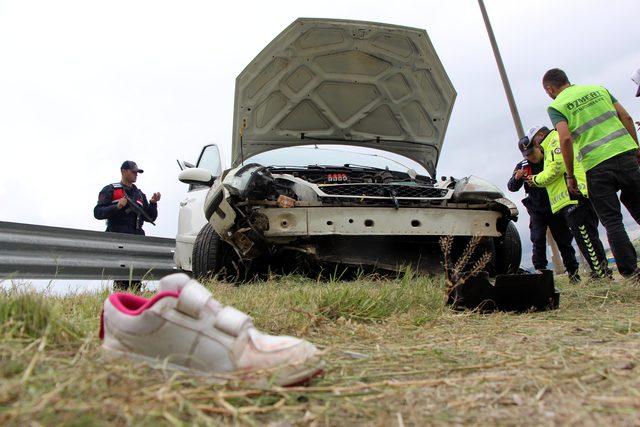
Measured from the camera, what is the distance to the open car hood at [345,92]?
5.01m

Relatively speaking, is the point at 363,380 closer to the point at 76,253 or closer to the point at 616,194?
the point at 616,194

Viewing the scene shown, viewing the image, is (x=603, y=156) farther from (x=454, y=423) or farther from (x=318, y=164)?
(x=454, y=423)

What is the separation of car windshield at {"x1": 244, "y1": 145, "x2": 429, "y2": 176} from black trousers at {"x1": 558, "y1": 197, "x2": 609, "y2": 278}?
166 centimetres

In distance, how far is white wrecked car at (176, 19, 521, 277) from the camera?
12.8 ft

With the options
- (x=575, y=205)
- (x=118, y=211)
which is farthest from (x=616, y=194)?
(x=118, y=211)

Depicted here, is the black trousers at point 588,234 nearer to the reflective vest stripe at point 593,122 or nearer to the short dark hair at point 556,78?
the reflective vest stripe at point 593,122

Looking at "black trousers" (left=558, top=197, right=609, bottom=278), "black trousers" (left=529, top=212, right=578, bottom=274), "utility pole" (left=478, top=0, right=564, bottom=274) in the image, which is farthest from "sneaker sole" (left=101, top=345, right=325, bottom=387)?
"utility pole" (left=478, top=0, right=564, bottom=274)

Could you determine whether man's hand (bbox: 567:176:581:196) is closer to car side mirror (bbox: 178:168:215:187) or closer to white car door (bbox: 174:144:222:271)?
car side mirror (bbox: 178:168:215:187)

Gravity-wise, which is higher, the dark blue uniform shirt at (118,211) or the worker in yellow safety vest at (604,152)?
the worker in yellow safety vest at (604,152)

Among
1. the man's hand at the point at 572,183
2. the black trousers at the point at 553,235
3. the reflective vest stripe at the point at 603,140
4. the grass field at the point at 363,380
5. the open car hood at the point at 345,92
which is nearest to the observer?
the grass field at the point at 363,380

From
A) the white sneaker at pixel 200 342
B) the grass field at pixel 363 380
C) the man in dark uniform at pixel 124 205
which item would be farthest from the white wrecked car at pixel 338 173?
the white sneaker at pixel 200 342

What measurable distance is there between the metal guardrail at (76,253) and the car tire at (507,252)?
2894 millimetres

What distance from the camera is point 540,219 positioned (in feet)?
18.3

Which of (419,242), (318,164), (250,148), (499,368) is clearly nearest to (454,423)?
(499,368)
